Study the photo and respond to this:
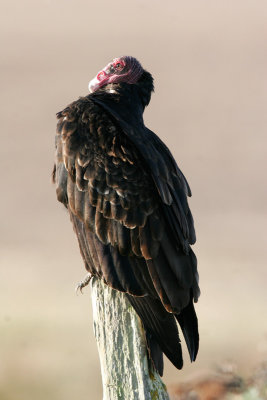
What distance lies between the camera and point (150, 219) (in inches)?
214

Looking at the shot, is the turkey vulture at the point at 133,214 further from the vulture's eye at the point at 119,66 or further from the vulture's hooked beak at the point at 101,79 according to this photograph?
the vulture's eye at the point at 119,66

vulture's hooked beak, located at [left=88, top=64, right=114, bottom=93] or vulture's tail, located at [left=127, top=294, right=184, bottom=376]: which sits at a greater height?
vulture's hooked beak, located at [left=88, top=64, right=114, bottom=93]

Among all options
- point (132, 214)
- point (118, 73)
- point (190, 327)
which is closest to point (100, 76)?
point (118, 73)

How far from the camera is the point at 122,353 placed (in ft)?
17.3

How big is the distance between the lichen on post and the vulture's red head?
8.06 ft

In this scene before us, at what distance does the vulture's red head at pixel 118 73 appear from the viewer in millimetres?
7004

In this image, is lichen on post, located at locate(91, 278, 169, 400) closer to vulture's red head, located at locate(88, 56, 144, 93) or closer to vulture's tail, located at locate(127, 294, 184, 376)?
vulture's tail, located at locate(127, 294, 184, 376)

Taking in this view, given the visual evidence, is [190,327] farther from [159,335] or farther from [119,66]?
Answer: [119,66]

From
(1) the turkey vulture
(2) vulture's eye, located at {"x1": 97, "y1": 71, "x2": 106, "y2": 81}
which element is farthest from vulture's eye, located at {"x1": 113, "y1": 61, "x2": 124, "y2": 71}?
(1) the turkey vulture

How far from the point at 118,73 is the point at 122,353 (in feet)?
9.93

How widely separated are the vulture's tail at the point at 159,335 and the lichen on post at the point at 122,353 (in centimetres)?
10

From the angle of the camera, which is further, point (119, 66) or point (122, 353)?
point (119, 66)

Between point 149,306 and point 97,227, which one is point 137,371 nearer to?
point 149,306

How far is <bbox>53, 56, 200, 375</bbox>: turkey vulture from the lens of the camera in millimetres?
5172
